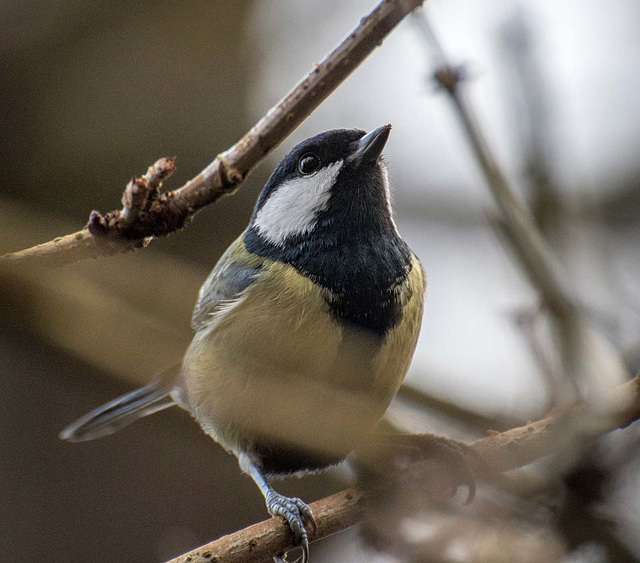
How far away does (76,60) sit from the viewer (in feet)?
11.4

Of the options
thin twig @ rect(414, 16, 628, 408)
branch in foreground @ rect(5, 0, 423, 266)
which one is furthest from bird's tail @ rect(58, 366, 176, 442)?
thin twig @ rect(414, 16, 628, 408)

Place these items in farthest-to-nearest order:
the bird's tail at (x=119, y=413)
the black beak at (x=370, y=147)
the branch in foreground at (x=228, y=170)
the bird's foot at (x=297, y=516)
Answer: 1. the bird's tail at (x=119, y=413)
2. the black beak at (x=370, y=147)
3. the bird's foot at (x=297, y=516)
4. the branch in foreground at (x=228, y=170)

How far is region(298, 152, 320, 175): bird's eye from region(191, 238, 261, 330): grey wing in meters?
0.33

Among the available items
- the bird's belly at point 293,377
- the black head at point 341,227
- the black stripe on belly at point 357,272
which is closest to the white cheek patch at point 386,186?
the black head at point 341,227

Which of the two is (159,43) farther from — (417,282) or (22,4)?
(417,282)

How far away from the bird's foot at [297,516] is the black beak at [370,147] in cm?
102

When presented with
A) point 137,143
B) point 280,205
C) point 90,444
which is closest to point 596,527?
point 280,205

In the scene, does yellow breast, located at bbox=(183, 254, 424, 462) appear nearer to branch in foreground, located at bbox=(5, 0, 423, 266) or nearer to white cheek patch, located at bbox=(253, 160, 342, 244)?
white cheek patch, located at bbox=(253, 160, 342, 244)

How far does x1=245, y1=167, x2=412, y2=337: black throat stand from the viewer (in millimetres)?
1885

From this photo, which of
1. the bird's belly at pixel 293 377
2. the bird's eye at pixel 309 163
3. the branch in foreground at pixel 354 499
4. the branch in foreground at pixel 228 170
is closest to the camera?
the branch in foreground at pixel 228 170

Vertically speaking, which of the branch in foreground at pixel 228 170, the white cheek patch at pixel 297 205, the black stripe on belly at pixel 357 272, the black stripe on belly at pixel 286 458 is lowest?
the black stripe on belly at pixel 286 458

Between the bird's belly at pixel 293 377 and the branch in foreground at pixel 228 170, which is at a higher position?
the branch in foreground at pixel 228 170

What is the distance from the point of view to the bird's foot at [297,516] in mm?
1680

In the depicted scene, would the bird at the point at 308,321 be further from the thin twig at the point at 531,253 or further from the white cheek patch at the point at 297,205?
the thin twig at the point at 531,253
